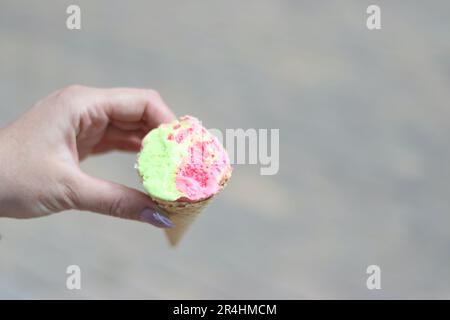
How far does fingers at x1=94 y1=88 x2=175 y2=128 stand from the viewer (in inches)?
64.0

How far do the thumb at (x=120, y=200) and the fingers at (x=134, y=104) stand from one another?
0.93ft

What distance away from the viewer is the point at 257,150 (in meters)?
2.11

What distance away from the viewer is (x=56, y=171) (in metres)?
1.42

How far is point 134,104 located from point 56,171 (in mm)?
324

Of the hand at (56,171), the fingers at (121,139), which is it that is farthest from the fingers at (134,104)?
the fingers at (121,139)

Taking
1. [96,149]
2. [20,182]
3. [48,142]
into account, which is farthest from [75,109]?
[96,149]

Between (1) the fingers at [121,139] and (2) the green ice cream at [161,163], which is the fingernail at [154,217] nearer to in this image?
(2) the green ice cream at [161,163]

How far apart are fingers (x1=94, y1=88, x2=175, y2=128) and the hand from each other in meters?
0.01

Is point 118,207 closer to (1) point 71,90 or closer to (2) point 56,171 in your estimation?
(2) point 56,171

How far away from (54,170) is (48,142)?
73mm

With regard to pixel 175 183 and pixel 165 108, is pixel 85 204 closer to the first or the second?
pixel 175 183

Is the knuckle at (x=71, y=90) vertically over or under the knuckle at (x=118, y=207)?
over

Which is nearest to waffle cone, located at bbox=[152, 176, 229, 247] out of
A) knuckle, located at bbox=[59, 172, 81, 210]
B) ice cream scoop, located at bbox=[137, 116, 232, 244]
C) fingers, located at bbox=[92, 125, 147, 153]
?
ice cream scoop, located at bbox=[137, 116, 232, 244]

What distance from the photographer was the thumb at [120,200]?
1.40 m
